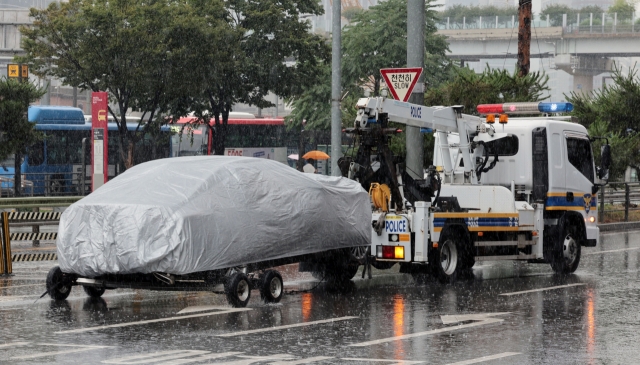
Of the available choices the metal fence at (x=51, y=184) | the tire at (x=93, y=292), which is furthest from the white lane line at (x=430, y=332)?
the metal fence at (x=51, y=184)

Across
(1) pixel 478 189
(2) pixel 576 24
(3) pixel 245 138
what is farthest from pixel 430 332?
(2) pixel 576 24

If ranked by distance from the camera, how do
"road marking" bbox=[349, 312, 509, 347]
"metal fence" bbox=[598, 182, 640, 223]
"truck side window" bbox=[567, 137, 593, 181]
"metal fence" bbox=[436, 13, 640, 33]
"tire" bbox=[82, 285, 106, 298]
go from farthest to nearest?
1. "metal fence" bbox=[436, 13, 640, 33]
2. "metal fence" bbox=[598, 182, 640, 223]
3. "truck side window" bbox=[567, 137, 593, 181]
4. "tire" bbox=[82, 285, 106, 298]
5. "road marking" bbox=[349, 312, 509, 347]

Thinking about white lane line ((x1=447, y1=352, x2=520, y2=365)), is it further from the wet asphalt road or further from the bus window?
the bus window

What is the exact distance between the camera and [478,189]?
58.8 feet

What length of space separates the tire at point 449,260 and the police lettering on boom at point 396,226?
2.58ft

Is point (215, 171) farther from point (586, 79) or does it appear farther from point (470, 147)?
point (586, 79)

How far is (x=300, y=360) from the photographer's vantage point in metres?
9.59

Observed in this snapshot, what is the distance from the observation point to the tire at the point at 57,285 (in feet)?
45.9

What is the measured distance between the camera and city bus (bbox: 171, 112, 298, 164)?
5375 cm

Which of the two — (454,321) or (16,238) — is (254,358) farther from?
(16,238)

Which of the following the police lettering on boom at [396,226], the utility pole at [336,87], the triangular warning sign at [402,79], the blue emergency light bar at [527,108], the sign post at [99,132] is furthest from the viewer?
the sign post at [99,132]

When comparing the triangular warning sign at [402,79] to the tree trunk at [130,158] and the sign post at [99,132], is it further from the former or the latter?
the tree trunk at [130,158]

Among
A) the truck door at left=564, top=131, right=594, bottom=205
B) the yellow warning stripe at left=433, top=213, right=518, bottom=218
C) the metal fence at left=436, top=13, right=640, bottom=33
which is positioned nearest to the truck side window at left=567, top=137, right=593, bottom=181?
the truck door at left=564, top=131, right=594, bottom=205

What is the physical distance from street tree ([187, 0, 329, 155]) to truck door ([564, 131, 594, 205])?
25.6 meters
